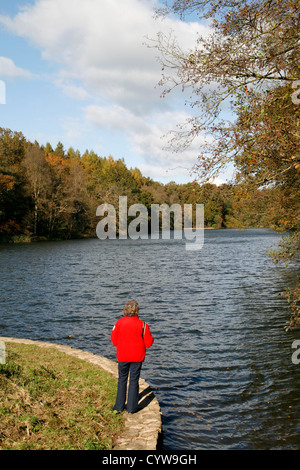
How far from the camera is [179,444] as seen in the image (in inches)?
292

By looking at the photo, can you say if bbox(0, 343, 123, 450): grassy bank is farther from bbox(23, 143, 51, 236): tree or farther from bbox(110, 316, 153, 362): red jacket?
bbox(23, 143, 51, 236): tree

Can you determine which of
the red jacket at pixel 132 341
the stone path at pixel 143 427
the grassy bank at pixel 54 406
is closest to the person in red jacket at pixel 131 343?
the red jacket at pixel 132 341

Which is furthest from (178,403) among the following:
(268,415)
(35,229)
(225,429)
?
(35,229)

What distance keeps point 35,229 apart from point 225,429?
6397cm

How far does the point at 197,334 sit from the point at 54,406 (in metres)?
8.58

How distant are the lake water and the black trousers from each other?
3.29 feet

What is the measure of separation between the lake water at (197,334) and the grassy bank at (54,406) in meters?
1.53

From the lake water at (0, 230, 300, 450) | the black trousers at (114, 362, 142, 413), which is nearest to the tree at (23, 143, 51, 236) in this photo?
the lake water at (0, 230, 300, 450)

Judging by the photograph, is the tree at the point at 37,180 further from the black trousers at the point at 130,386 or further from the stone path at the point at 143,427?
the black trousers at the point at 130,386

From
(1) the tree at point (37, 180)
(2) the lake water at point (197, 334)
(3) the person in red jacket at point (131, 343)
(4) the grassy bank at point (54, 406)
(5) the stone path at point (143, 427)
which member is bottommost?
(2) the lake water at point (197, 334)

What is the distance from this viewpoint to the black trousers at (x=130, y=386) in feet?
23.8

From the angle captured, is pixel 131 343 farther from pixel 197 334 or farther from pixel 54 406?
pixel 197 334

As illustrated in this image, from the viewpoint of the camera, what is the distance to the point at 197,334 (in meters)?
14.7
